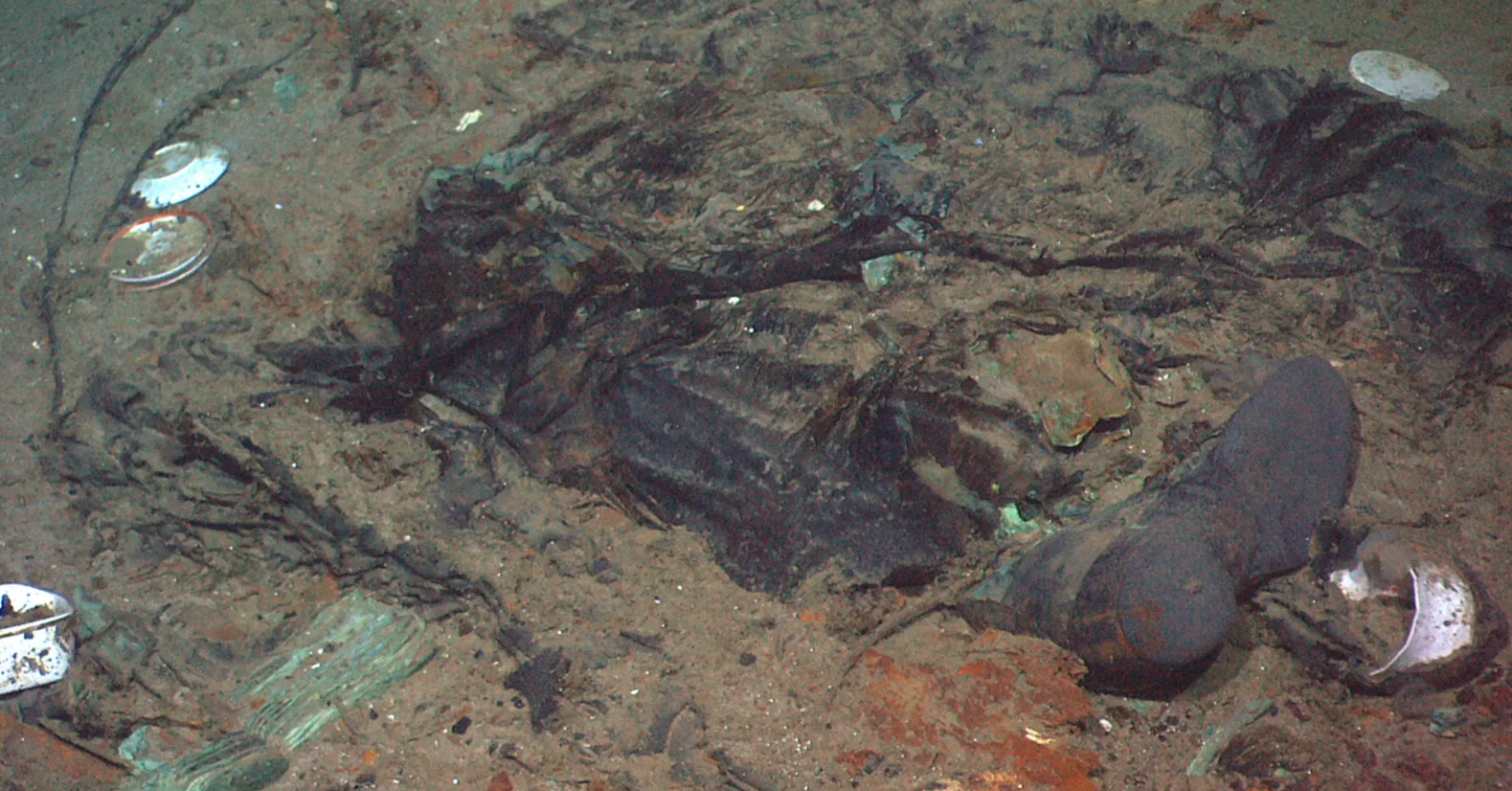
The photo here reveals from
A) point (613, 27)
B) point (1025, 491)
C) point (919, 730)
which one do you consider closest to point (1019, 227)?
point (1025, 491)

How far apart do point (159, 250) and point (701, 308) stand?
6.58 ft

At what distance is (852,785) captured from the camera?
2.27 meters

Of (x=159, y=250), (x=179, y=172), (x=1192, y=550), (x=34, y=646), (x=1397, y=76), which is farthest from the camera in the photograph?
(x=179, y=172)

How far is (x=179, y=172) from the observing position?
3.79 metres

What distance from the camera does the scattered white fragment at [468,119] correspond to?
12.4 feet

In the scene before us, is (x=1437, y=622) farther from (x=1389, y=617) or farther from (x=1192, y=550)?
(x=1192, y=550)

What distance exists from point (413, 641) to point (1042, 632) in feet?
5.18

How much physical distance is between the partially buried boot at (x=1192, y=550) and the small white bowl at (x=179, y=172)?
314 cm

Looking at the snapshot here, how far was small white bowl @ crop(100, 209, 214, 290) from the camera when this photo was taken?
11.3 feet

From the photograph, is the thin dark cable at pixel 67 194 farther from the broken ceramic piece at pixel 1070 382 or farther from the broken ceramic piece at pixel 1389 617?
the broken ceramic piece at pixel 1389 617

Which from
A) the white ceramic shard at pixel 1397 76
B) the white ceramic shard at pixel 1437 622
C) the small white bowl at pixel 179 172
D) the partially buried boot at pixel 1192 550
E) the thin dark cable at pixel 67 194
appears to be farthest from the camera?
the small white bowl at pixel 179 172

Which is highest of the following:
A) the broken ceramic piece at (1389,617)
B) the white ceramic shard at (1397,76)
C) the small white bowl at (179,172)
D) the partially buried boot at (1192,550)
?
the small white bowl at (179,172)

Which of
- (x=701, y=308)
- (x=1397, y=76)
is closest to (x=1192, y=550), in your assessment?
(x=701, y=308)

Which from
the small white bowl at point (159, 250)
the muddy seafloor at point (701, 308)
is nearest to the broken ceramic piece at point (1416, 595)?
the muddy seafloor at point (701, 308)
